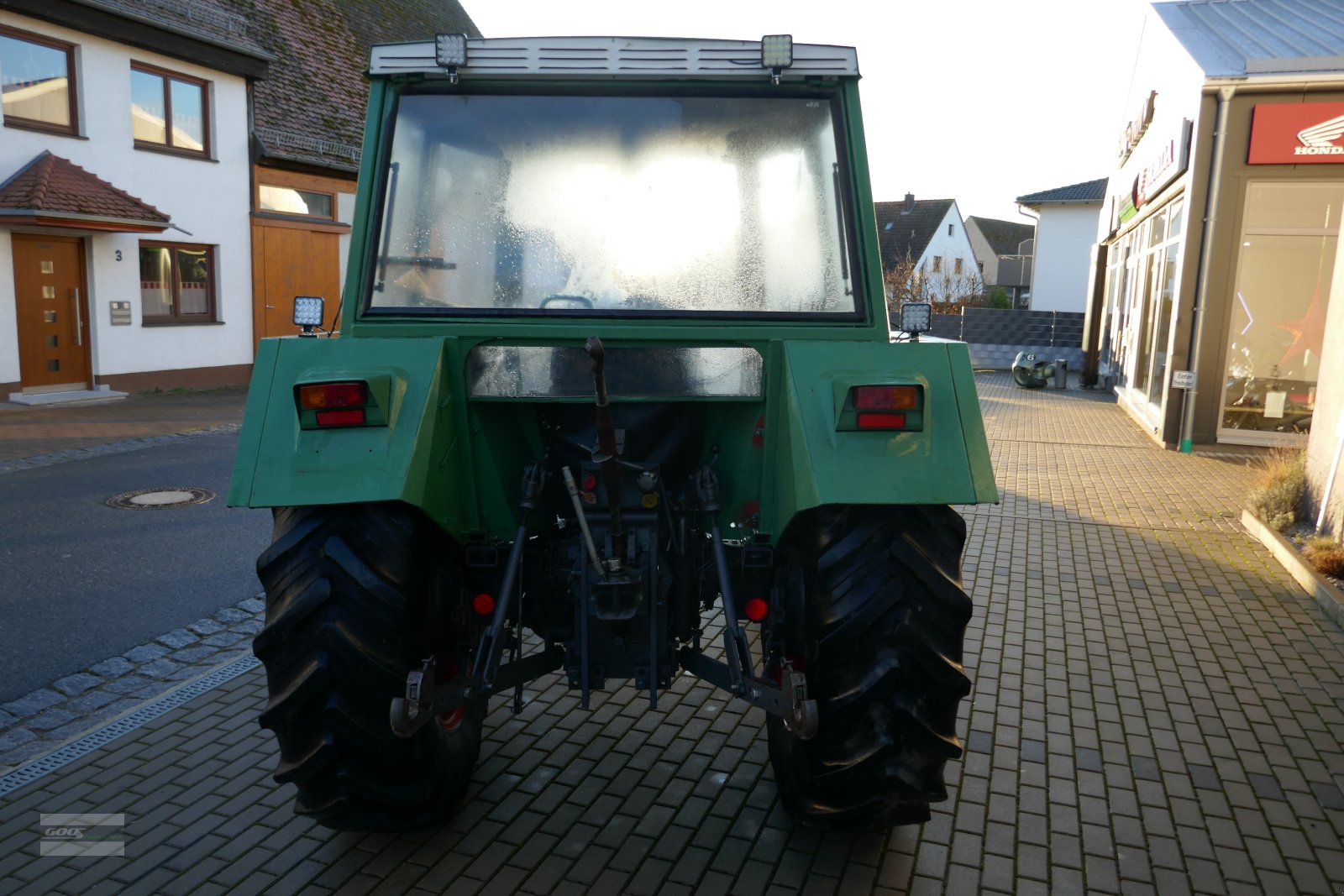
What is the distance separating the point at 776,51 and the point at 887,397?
3.96 ft

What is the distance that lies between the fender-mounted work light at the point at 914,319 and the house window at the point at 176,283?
15823 millimetres

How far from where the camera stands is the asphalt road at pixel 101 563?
537cm

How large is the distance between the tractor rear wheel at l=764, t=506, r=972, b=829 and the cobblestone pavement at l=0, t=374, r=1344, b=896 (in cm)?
49

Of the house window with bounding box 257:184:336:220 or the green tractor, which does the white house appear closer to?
the house window with bounding box 257:184:336:220

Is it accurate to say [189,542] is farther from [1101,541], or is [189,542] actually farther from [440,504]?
[1101,541]

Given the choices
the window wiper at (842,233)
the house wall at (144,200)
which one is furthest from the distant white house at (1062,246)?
the window wiper at (842,233)

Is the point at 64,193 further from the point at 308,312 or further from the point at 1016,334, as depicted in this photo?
the point at 1016,334

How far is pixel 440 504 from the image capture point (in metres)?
3.06

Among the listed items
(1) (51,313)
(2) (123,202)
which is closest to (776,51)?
(2) (123,202)

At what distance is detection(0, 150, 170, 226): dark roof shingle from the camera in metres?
13.6

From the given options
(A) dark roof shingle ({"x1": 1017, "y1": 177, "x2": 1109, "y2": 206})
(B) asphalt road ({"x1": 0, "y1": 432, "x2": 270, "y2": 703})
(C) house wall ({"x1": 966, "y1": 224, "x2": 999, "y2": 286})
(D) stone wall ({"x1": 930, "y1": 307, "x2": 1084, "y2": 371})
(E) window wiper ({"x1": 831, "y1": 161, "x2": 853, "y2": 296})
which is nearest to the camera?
(E) window wiper ({"x1": 831, "y1": 161, "x2": 853, "y2": 296})

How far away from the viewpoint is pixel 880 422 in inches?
114

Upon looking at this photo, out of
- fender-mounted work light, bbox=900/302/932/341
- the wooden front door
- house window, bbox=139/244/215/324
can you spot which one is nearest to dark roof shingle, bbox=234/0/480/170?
house window, bbox=139/244/215/324

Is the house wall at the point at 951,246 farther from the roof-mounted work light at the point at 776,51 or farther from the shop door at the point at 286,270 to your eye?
the roof-mounted work light at the point at 776,51
